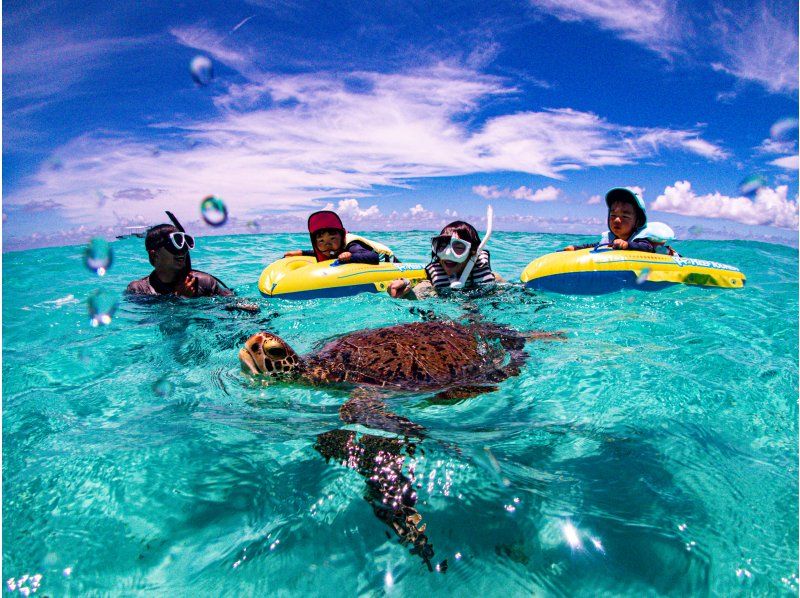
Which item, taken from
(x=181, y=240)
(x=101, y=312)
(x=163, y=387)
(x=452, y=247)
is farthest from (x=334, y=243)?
(x=163, y=387)

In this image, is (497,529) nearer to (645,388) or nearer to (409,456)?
(409,456)

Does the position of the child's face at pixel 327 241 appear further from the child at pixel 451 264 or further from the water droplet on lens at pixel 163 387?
the water droplet on lens at pixel 163 387

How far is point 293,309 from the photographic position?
7.42 m

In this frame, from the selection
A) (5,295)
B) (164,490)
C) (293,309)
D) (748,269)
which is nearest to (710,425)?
(164,490)

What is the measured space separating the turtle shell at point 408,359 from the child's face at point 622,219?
18.3ft

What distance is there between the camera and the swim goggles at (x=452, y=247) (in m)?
6.47

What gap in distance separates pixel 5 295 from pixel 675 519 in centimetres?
1306

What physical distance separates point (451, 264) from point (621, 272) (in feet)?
10.3

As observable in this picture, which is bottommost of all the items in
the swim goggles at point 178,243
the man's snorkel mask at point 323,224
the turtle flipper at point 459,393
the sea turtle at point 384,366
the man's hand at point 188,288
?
the turtle flipper at point 459,393

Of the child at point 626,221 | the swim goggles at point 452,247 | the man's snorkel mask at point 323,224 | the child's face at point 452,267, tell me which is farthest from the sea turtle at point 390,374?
the child at point 626,221

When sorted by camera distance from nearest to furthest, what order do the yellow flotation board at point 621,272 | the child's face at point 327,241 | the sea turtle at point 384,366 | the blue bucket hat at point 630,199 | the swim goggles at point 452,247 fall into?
1. the sea turtle at point 384,366
2. the swim goggles at point 452,247
3. the yellow flotation board at point 621,272
4. the blue bucket hat at point 630,199
5. the child's face at point 327,241

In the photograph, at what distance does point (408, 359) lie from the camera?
3404 mm

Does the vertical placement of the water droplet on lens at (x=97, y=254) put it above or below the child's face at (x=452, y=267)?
above

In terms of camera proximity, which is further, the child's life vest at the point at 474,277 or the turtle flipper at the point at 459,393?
the child's life vest at the point at 474,277
